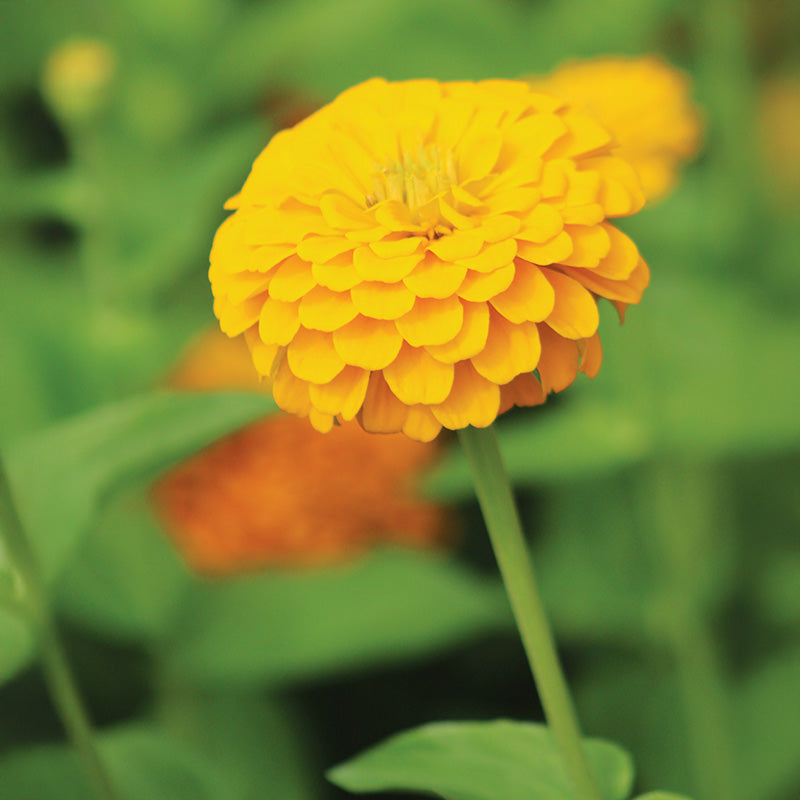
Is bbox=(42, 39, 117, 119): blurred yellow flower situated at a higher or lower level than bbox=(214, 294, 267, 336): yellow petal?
higher

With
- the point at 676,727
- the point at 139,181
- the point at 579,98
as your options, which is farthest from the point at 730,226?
the point at 139,181

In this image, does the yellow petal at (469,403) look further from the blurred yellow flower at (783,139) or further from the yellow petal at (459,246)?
the blurred yellow flower at (783,139)

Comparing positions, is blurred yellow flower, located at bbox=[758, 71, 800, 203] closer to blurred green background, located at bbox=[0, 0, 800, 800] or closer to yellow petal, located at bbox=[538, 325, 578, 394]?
blurred green background, located at bbox=[0, 0, 800, 800]

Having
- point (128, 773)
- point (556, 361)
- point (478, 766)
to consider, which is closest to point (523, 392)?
point (556, 361)

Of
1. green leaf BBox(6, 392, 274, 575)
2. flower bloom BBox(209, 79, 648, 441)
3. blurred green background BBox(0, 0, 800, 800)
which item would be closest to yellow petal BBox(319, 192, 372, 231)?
flower bloom BBox(209, 79, 648, 441)

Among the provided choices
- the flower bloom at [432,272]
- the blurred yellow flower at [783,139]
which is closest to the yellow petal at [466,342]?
the flower bloom at [432,272]

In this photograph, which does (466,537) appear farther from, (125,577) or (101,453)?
(101,453)

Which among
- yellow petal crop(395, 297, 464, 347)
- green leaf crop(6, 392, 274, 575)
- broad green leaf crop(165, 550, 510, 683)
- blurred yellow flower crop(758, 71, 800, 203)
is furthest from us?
blurred yellow flower crop(758, 71, 800, 203)
